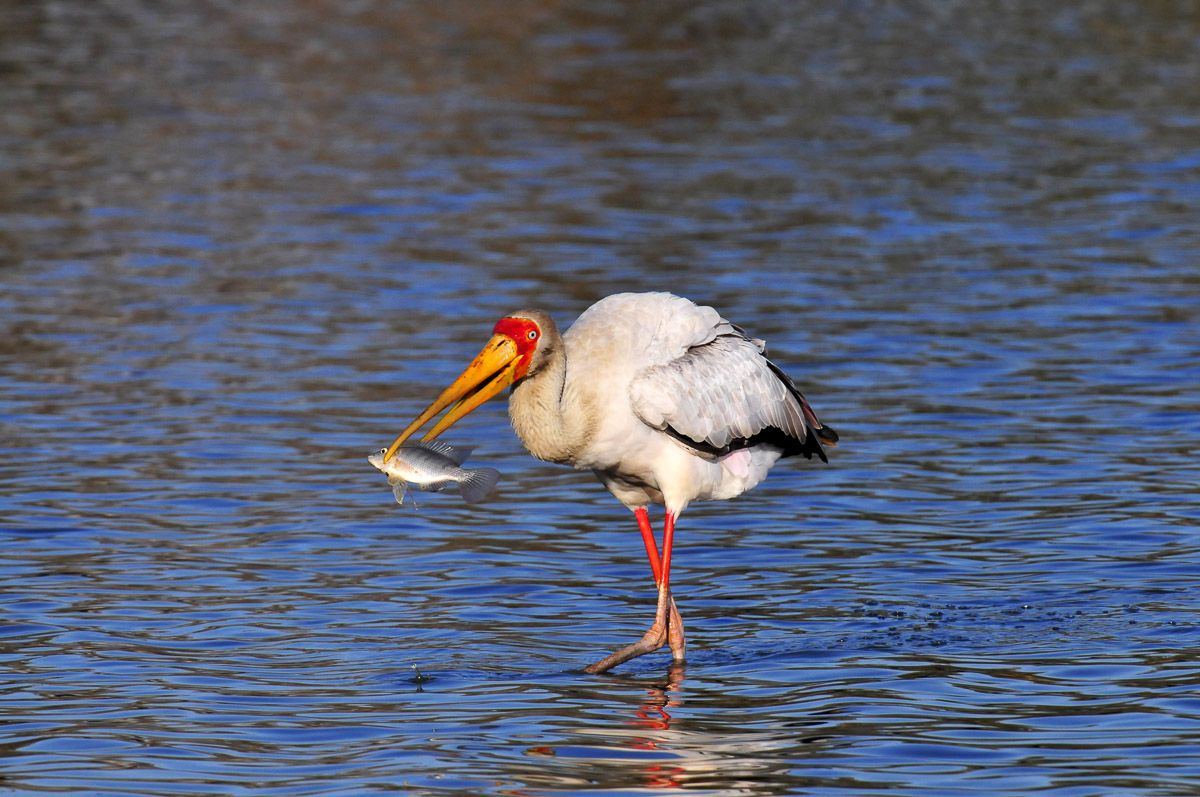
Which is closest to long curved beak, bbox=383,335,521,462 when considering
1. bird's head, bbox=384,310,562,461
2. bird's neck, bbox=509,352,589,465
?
bird's head, bbox=384,310,562,461

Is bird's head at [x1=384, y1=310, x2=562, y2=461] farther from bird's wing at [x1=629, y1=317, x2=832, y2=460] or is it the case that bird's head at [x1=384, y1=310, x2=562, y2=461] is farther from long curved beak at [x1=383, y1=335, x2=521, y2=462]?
bird's wing at [x1=629, y1=317, x2=832, y2=460]

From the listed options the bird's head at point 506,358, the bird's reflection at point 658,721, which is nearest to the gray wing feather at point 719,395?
the bird's head at point 506,358

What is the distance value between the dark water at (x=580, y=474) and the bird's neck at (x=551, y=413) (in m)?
0.99

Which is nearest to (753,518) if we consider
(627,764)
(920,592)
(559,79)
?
(920,592)

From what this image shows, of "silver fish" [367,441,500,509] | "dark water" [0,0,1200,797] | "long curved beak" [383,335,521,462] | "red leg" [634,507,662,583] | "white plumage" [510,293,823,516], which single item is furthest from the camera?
"red leg" [634,507,662,583]

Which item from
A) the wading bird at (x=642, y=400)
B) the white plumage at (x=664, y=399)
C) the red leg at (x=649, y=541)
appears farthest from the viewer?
the red leg at (x=649, y=541)

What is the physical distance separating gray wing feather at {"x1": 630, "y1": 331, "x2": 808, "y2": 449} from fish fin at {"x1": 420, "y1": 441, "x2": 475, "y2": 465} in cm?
77

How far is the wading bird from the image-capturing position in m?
8.27

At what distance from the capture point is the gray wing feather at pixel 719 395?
8508mm

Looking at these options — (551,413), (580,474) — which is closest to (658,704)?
(551,413)

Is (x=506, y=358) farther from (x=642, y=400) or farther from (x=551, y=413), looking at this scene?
(x=642, y=400)

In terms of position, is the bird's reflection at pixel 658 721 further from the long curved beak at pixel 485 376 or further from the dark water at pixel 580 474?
the long curved beak at pixel 485 376

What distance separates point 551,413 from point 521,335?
357 millimetres

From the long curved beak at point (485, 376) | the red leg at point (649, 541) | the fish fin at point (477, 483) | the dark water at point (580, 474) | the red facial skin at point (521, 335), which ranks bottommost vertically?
the dark water at point (580, 474)
